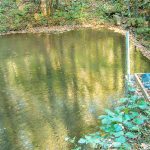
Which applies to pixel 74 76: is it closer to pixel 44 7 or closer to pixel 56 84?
pixel 56 84

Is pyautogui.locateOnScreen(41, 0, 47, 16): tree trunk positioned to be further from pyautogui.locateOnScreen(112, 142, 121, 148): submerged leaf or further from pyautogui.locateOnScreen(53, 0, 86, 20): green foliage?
pyautogui.locateOnScreen(112, 142, 121, 148): submerged leaf

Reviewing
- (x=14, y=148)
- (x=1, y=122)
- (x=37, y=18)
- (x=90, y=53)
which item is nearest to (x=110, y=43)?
(x=90, y=53)

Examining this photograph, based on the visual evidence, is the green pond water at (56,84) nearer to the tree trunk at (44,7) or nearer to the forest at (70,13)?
the forest at (70,13)

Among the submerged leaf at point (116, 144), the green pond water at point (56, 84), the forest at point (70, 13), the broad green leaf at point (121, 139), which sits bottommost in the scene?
the green pond water at point (56, 84)

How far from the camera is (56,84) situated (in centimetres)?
1638

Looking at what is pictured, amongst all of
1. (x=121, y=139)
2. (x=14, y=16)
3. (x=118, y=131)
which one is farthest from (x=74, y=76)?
(x=14, y=16)

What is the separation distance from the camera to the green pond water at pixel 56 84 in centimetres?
1191

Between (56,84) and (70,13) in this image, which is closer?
(56,84)

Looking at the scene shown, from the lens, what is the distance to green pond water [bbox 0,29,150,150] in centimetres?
1191

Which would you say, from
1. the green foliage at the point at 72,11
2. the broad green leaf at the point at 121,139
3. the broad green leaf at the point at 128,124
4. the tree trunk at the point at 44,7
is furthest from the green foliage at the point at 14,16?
the broad green leaf at the point at 121,139

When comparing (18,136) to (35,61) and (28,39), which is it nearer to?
(35,61)

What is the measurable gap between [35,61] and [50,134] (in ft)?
30.0

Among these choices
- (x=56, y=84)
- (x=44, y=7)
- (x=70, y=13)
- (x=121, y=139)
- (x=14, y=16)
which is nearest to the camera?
(x=121, y=139)

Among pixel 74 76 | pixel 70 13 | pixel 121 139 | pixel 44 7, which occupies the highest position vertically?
pixel 44 7
